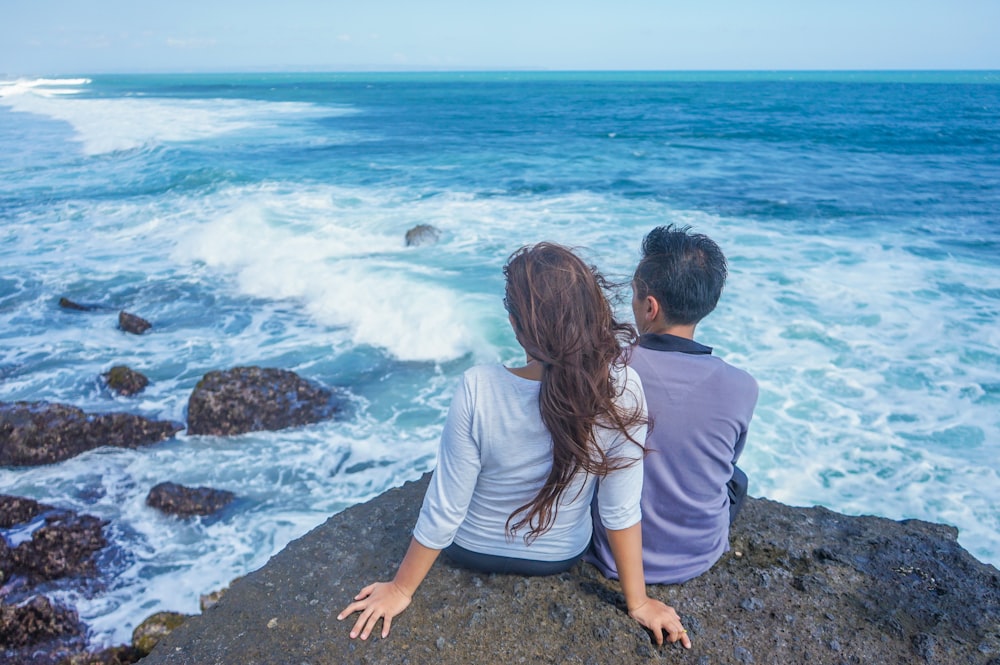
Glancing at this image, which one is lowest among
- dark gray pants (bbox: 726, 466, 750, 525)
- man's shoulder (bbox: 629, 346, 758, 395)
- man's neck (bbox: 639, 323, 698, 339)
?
dark gray pants (bbox: 726, 466, 750, 525)

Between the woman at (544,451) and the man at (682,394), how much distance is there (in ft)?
0.67

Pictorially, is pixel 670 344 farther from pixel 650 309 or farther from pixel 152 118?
pixel 152 118

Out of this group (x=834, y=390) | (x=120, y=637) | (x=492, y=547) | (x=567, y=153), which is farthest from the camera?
(x=567, y=153)

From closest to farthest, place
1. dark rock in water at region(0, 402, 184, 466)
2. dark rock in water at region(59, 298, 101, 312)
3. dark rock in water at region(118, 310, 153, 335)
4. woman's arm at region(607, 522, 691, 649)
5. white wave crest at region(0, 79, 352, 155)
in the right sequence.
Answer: woman's arm at region(607, 522, 691, 649) < dark rock in water at region(0, 402, 184, 466) < dark rock in water at region(118, 310, 153, 335) < dark rock in water at region(59, 298, 101, 312) < white wave crest at region(0, 79, 352, 155)

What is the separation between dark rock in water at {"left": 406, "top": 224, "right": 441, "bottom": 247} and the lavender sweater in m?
10.9

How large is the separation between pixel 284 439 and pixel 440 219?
9.35 meters

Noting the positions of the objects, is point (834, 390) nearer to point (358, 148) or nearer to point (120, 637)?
point (120, 637)

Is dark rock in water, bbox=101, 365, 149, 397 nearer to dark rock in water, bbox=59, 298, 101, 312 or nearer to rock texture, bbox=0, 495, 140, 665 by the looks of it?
rock texture, bbox=0, 495, 140, 665

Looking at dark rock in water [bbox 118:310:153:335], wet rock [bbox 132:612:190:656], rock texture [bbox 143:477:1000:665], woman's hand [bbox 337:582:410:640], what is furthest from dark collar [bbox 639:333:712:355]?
dark rock in water [bbox 118:310:153:335]

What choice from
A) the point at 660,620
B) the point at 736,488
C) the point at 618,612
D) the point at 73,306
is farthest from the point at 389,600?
the point at 73,306

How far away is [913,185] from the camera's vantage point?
18.0 meters

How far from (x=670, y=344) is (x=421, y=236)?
1112cm

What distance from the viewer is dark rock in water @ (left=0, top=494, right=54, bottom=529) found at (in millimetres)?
4939

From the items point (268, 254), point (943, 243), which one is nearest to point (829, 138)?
point (943, 243)
